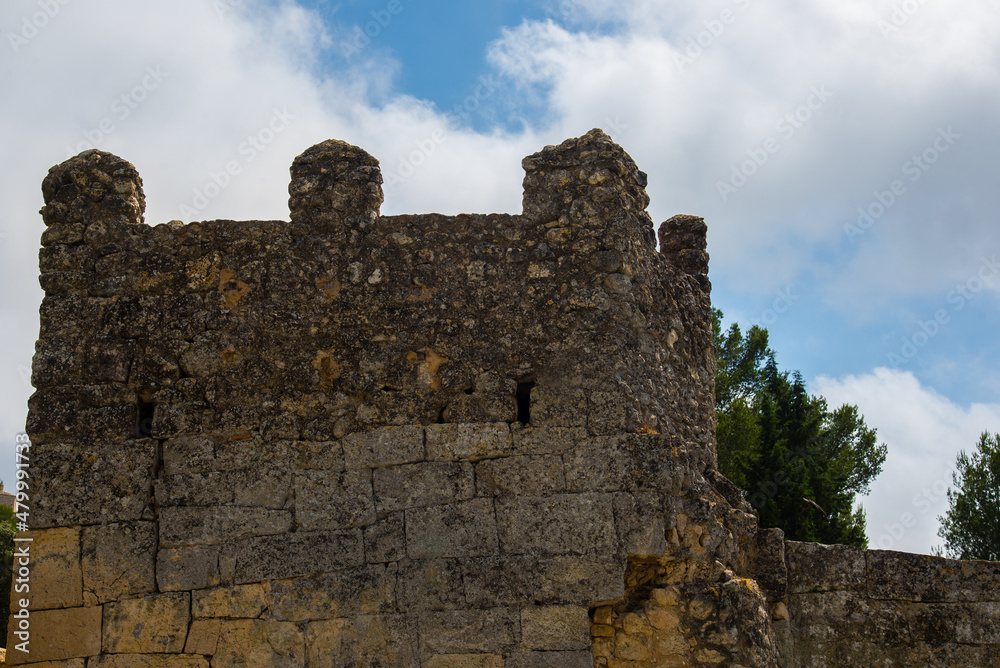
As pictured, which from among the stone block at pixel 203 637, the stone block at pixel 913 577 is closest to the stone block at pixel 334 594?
the stone block at pixel 203 637

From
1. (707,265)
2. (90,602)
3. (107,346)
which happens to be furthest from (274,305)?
(707,265)

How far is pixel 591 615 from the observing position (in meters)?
5.58

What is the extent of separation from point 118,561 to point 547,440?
2746 mm

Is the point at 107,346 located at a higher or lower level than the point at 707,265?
lower

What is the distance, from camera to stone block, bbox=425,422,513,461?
18.7ft

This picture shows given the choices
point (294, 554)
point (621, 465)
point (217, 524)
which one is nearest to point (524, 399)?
point (621, 465)

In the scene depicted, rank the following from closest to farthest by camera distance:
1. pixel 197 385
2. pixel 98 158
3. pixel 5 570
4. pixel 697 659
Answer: pixel 697 659 < pixel 197 385 < pixel 98 158 < pixel 5 570

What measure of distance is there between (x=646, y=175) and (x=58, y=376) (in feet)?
13.8

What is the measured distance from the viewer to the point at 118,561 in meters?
5.63

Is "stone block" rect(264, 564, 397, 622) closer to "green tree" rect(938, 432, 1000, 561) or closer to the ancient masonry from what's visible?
the ancient masonry

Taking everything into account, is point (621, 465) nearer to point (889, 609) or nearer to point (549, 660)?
point (549, 660)

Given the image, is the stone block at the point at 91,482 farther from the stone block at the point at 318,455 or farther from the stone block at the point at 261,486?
the stone block at the point at 318,455

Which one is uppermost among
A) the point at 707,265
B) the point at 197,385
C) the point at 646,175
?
the point at 646,175

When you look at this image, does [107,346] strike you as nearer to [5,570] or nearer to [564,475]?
[564,475]
